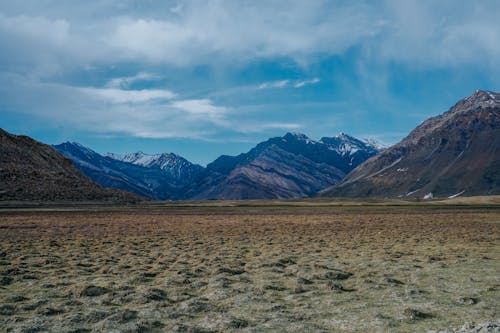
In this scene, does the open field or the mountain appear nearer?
the open field

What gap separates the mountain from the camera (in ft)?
486

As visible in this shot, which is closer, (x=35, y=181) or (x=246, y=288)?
(x=246, y=288)

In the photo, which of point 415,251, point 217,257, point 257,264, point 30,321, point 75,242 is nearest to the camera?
point 30,321

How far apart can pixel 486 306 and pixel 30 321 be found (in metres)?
14.4

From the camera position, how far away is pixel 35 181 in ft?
527

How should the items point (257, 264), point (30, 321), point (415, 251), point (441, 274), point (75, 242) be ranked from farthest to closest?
point (75, 242)
point (415, 251)
point (257, 264)
point (441, 274)
point (30, 321)

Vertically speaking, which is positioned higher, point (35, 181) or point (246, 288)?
point (35, 181)

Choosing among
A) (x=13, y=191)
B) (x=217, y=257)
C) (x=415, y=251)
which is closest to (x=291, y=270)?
(x=217, y=257)

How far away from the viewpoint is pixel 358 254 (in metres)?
26.9

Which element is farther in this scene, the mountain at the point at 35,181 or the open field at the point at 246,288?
the mountain at the point at 35,181

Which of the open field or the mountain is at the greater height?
the mountain

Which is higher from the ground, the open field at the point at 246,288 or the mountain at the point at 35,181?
the mountain at the point at 35,181

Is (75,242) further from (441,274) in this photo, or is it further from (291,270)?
(441,274)

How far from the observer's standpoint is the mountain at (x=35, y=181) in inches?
5837
